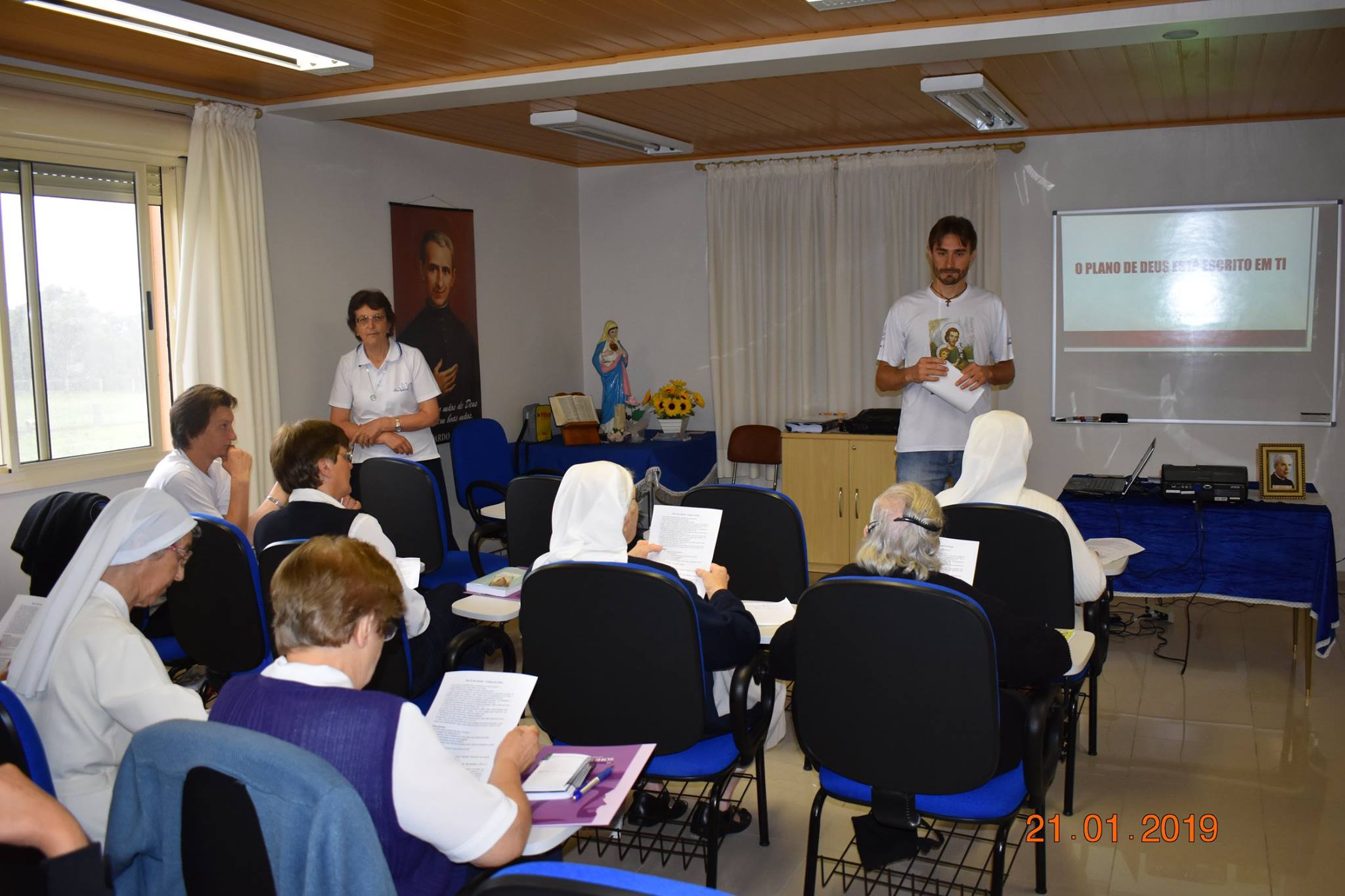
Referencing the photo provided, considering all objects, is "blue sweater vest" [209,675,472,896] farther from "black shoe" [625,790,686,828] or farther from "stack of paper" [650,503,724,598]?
"black shoe" [625,790,686,828]

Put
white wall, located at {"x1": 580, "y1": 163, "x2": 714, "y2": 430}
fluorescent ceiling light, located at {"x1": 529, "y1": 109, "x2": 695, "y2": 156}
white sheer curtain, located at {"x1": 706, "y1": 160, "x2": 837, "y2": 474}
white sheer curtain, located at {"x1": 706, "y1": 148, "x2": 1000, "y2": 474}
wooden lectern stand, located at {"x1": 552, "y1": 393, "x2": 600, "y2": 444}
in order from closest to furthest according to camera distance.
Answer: fluorescent ceiling light, located at {"x1": 529, "y1": 109, "x2": 695, "y2": 156} < white sheer curtain, located at {"x1": 706, "y1": 148, "x2": 1000, "y2": 474} < wooden lectern stand, located at {"x1": 552, "y1": 393, "x2": 600, "y2": 444} < white sheer curtain, located at {"x1": 706, "y1": 160, "x2": 837, "y2": 474} < white wall, located at {"x1": 580, "y1": 163, "x2": 714, "y2": 430}

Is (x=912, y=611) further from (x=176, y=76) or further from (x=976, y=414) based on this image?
(x=176, y=76)

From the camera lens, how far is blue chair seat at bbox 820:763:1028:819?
2428 millimetres

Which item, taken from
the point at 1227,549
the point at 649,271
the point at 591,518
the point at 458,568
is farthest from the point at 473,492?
the point at 1227,549

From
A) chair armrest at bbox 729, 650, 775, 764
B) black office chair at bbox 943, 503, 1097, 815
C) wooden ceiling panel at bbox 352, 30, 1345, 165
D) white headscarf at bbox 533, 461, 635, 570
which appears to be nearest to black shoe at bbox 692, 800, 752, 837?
chair armrest at bbox 729, 650, 775, 764

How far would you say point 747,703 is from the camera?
2.78m

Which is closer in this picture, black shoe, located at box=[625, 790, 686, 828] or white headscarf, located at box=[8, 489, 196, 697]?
white headscarf, located at box=[8, 489, 196, 697]

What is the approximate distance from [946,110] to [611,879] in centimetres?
567

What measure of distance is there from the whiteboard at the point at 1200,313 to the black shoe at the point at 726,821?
4.58 m

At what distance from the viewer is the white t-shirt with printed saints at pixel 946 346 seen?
15.5 feet

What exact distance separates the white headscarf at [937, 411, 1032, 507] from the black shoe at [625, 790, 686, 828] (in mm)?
1308

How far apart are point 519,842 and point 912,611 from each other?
3.31 feet

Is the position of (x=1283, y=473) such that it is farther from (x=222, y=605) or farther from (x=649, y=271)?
(x=649, y=271)

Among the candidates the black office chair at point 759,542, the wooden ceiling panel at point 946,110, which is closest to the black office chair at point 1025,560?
the black office chair at point 759,542
